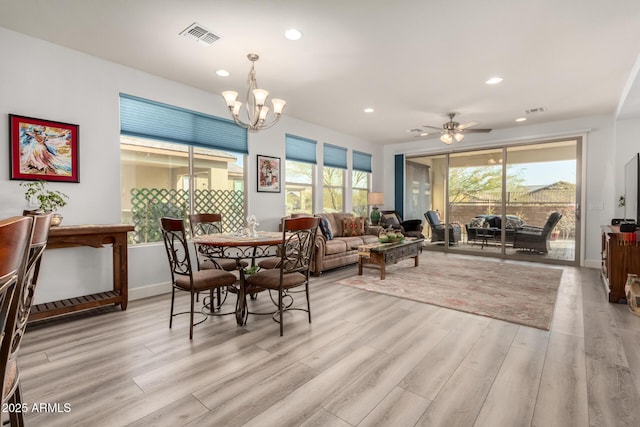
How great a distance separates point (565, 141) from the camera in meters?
5.66

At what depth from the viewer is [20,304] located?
2.96 ft

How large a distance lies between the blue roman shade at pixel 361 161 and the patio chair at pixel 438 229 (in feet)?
5.89

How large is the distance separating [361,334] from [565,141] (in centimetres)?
577

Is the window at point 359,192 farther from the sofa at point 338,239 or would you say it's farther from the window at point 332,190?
the sofa at point 338,239

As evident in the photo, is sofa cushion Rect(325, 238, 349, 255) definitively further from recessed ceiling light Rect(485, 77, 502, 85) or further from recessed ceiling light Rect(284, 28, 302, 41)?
recessed ceiling light Rect(485, 77, 502, 85)

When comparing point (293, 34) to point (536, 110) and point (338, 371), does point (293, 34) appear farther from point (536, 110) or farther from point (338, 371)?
point (536, 110)

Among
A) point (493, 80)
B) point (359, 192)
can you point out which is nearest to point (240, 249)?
point (493, 80)

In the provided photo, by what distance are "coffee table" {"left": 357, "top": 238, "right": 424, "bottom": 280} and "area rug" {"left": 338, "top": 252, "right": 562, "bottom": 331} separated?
20cm

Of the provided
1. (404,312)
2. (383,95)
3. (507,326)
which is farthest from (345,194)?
(507,326)

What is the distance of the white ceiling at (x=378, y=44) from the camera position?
2373 millimetres

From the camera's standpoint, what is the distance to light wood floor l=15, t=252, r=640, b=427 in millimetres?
1555

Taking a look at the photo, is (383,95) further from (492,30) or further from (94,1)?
(94,1)

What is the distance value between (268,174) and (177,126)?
5.02 ft

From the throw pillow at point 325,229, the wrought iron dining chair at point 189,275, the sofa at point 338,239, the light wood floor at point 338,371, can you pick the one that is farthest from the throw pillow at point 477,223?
the wrought iron dining chair at point 189,275
